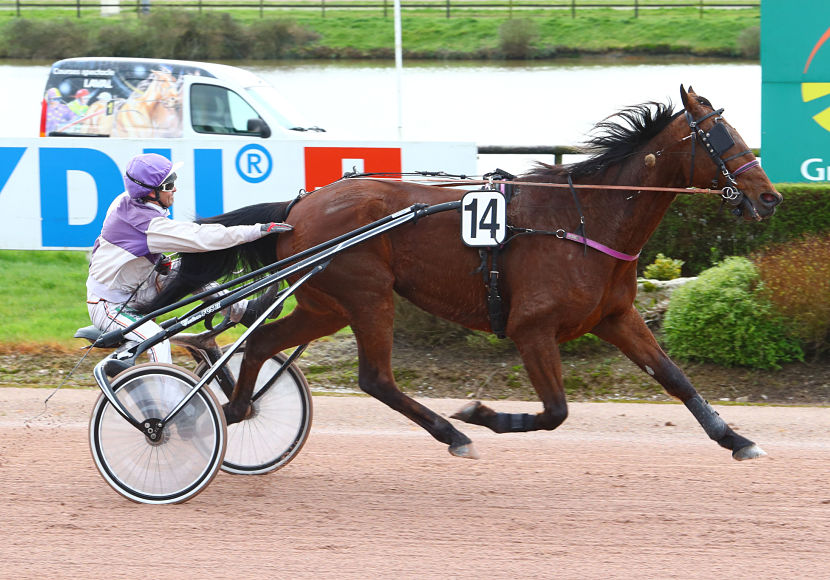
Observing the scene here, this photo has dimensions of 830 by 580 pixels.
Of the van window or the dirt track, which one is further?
the van window

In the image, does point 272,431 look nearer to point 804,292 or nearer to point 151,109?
point 804,292

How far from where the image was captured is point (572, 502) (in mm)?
4312

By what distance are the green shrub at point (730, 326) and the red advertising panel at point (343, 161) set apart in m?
2.53

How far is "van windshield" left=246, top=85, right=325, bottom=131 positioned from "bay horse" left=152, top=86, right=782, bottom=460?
5.86 metres

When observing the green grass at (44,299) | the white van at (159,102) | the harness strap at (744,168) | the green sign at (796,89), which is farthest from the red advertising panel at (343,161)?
the harness strap at (744,168)

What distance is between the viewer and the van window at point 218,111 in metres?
10.3

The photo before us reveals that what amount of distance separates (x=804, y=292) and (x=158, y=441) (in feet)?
12.3

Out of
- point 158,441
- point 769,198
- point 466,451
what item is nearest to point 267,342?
point 158,441

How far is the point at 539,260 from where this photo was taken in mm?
4309

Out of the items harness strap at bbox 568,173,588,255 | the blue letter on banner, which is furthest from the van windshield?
harness strap at bbox 568,173,588,255

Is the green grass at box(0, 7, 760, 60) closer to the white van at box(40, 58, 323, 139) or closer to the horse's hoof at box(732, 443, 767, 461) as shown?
the white van at box(40, 58, 323, 139)

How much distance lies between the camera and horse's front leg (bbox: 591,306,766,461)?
14.2 ft

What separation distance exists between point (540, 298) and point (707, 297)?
236 centimetres

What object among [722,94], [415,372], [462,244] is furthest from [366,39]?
[462,244]
